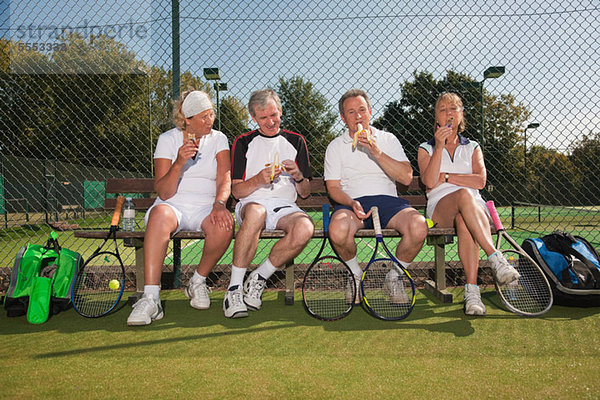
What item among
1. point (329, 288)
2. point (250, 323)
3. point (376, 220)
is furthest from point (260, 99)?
point (250, 323)

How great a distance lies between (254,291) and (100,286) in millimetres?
1689

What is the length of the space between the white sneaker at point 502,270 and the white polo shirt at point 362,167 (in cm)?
91

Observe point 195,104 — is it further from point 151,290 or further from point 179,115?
point 151,290

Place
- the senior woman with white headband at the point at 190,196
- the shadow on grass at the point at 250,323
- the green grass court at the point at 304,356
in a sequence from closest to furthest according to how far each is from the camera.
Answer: the green grass court at the point at 304,356 < the shadow on grass at the point at 250,323 < the senior woman with white headband at the point at 190,196

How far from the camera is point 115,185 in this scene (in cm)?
372

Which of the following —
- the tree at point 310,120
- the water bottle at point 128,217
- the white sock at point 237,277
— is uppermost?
the tree at point 310,120

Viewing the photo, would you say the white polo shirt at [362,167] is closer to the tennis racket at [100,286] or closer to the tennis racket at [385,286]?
the tennis racket at [385,286]

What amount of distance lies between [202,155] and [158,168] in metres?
0.34

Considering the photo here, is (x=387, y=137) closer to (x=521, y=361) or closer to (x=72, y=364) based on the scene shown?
(x=521, y=361)

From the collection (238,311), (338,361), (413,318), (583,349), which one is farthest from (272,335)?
(583,349)

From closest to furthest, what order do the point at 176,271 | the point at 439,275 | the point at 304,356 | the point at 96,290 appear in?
1. the point at 304,356
2. the point at 439,275
3. the point at 96,290
4. the point at 176,271

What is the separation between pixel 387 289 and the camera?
9.47ft

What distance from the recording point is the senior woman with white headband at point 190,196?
291cm

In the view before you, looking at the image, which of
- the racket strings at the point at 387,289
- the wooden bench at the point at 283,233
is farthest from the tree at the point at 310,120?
the racket strings at the point at 387,289
